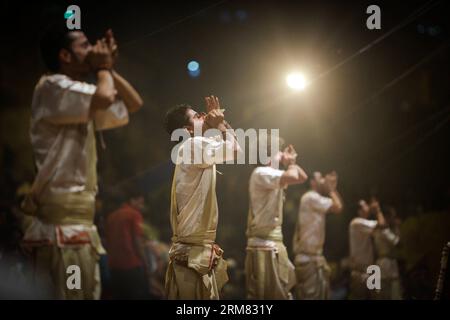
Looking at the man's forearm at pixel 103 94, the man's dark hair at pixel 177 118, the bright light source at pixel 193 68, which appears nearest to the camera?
the man's forearm at pixel 103 94

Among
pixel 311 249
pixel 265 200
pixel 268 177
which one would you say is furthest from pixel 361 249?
pixel 268 177

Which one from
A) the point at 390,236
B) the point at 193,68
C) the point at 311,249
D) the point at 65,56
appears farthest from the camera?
the point at 390,236

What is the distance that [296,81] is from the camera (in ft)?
21.3

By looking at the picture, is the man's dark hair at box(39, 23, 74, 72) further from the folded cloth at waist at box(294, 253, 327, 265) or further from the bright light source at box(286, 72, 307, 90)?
the folded cloth at waist at box(294, 253, 327, 265)

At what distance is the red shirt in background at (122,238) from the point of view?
6.27 meters

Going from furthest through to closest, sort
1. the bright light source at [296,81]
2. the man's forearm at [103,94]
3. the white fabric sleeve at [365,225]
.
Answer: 1. the white fabric sleeve at [365,225]
2. the bright light source at [296,81]
3. the man's forearm at [103,94]

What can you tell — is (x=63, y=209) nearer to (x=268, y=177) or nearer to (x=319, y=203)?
(x=268, y=177)

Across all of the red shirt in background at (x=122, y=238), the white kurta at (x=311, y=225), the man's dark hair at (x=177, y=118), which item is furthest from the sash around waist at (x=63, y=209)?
the white kurta at (x=311, y=225)

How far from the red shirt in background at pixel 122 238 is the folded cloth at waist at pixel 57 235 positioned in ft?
11.0

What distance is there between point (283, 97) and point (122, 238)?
7.87ft

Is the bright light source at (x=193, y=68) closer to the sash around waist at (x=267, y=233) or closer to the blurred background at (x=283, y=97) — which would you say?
the blurred background at (x=283, y=97)

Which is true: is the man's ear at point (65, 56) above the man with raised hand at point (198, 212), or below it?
above
